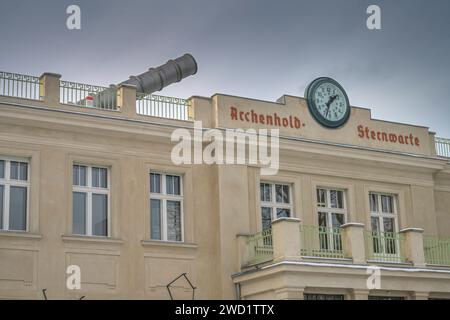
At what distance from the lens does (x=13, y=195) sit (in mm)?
20672

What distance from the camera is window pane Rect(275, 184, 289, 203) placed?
79.3 feet

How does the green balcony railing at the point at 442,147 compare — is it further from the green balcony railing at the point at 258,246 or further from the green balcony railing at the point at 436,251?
the green balcony railing at the point at 258,246

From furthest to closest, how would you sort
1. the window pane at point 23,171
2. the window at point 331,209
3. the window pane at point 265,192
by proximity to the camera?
the window at point 331,209 → the window pane at point 265,192 → the window pane at point 23,171

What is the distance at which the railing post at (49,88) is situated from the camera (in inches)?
837

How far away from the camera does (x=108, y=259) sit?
21172mm

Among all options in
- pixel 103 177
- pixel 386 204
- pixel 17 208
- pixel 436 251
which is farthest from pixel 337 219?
pixel 17 208

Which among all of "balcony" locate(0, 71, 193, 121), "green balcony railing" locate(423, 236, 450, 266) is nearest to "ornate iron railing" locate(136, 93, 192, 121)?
"balcony" locate(0, 71, 193, 121)

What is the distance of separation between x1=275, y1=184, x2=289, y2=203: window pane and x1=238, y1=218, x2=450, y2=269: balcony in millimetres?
1307

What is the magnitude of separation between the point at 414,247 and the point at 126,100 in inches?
335

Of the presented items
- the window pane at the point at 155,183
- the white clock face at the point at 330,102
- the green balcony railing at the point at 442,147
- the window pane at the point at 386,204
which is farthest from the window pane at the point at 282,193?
the green balcony railing at the point at 442,147

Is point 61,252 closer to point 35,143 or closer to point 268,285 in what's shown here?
point 35,143

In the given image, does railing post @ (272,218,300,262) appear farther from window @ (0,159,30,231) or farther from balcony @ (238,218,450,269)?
Result: window @ (0,159,30,231)

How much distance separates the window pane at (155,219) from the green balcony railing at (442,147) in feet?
32.5
